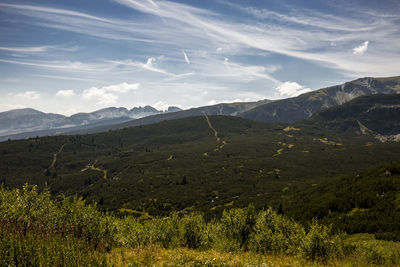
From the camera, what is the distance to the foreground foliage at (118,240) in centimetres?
876

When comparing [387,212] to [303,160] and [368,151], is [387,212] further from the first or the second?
[368,151]

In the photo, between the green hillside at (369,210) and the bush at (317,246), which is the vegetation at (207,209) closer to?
the bush at (317,246)

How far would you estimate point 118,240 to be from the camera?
52.8 ft

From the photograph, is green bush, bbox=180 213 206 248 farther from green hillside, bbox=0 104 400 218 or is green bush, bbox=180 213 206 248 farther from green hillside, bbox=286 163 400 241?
green hillside, bbox=0 104 400 218

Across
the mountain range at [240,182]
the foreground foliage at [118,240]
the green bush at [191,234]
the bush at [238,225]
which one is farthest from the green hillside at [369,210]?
the green bush at [191,234]

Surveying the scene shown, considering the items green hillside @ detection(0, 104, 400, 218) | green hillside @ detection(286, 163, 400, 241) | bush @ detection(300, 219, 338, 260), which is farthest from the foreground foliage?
green hillside @ detection(0, 104, 400, 218)

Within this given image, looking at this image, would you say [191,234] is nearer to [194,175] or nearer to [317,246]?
[317,246]

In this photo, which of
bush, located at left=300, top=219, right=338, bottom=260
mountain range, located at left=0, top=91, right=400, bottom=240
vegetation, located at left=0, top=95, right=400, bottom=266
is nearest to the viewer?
vegetation, located at left=0, top=95, right=400, bottom=266

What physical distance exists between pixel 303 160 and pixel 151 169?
116481mm

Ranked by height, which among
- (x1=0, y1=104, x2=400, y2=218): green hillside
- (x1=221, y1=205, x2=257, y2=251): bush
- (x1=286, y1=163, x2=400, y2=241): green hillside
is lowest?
(x1=0, y1=104, x2=400, y2=218): green hillside

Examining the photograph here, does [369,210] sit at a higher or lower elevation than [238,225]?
lower

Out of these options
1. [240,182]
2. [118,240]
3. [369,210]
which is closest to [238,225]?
[118,240]

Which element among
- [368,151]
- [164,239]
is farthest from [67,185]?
[368,151]

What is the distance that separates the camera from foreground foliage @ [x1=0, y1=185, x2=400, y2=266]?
345 inches
